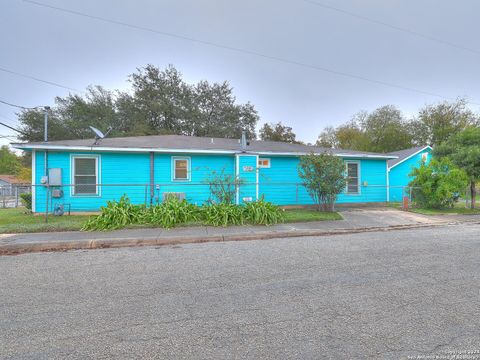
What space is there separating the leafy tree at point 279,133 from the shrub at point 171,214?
28.1 metres

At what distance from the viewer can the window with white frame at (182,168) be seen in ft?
40.0

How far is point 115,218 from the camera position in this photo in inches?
326

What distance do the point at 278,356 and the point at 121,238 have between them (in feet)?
18.7

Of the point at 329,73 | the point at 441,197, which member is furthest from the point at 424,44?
the point at 441,197

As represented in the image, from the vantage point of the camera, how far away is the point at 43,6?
40.0 ft

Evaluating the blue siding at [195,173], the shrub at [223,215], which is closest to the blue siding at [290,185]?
the blue siding at [195,173]

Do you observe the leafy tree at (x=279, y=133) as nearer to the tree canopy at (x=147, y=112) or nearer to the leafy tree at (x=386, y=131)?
the tree canopy at (x=147, y=112)

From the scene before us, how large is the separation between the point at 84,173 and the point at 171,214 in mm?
5436

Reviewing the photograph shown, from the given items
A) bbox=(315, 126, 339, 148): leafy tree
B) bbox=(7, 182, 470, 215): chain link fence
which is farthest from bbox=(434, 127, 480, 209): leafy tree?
bbox=(315, 126, 339, 148): leafy tree

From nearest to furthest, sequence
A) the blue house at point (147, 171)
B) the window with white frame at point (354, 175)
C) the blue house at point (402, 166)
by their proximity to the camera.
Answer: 1. the blue house at point (147, 171)
2. the window with white frame at point (354, 175)
3. the blue house at point (402, 166)

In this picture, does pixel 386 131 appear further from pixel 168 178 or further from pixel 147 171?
pixel 147 171

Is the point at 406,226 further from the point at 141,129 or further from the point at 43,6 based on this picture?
the point at 141,129

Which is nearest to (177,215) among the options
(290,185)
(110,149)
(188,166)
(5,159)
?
(188,166)

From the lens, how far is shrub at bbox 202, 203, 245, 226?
8641 millimetres
